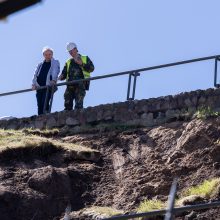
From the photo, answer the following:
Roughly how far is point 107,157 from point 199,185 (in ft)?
7.64

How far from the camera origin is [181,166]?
1205cm

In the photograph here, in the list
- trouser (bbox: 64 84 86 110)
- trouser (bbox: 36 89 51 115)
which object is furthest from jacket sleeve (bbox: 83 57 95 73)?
trouser (bbox: 36 89 51 115)

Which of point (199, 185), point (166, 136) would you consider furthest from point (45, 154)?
point (199, 185)

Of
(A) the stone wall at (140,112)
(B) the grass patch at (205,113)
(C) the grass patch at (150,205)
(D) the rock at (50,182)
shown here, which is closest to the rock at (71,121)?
(A) the stone wall at (140,112)

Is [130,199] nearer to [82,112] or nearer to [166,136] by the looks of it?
[166,136]

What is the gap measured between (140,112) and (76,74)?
6.20ft

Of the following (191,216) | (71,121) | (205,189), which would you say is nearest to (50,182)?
(205,189)

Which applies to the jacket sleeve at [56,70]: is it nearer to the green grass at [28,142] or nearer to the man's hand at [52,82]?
the man's hand at [52,82]

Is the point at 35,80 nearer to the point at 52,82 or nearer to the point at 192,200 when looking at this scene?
the point at 52,82

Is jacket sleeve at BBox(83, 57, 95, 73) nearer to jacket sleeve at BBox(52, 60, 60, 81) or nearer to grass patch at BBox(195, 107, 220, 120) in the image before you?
jacket sleeve at BBox(52, 60, 60, 81)

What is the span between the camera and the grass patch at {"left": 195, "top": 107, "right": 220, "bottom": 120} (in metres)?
13.1

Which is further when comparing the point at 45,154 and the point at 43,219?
the point at 45,154

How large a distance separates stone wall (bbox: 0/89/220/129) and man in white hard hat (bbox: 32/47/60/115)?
55 cm

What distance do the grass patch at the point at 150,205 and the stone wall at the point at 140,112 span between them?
9.51 feet
